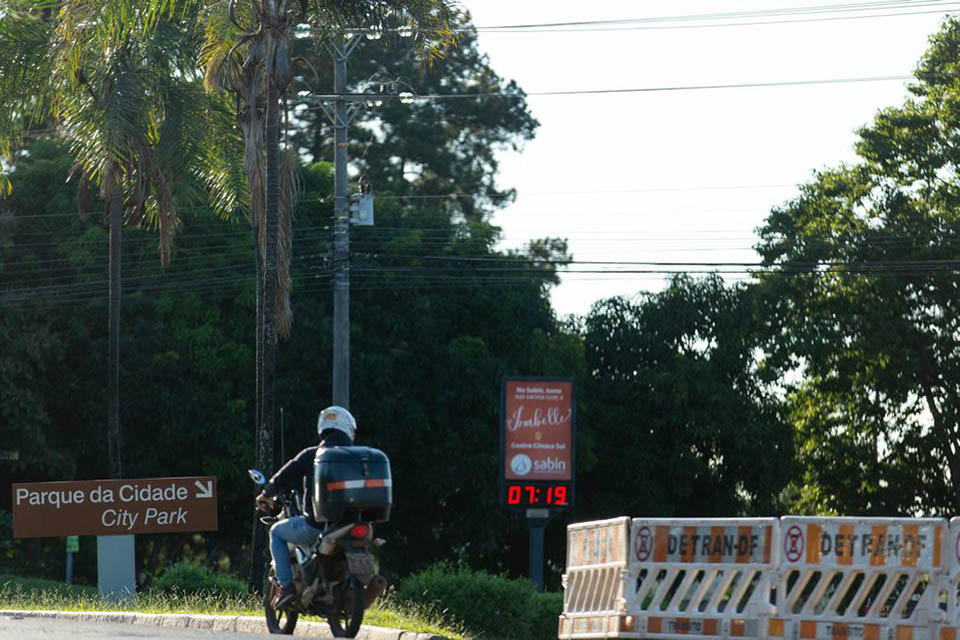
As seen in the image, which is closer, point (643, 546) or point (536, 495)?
point (643, 546)

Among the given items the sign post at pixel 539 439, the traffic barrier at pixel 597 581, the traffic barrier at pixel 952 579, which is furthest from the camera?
the sign post at pixel 539 439

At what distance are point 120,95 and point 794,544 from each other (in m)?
13.2

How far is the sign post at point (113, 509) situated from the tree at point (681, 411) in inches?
983

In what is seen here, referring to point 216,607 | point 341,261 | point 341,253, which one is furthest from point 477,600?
point 341,253

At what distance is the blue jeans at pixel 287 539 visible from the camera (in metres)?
13.2

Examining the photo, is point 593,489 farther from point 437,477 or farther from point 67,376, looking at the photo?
point 67,376

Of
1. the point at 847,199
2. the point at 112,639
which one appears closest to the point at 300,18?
the point at 112,639

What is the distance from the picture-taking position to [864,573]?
15117 millimetres

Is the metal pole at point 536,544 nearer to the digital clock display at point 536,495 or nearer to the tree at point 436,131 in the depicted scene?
the digital clock display at point 536,495

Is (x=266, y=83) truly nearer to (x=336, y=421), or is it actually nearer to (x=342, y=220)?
(x=342, y=220)

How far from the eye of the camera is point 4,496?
40875 millimetres

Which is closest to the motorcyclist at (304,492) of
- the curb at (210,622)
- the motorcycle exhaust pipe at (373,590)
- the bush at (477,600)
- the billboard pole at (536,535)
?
the motorcycle exhaust pipe at (373,590)

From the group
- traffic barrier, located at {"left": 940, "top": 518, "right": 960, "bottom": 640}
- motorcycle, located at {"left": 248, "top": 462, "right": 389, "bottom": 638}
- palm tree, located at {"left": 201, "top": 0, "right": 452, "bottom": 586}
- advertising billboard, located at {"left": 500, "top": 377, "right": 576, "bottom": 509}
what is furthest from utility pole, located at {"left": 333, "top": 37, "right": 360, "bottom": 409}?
traffic barrier, located at {"left": 940, "top": 518, "right": 960, "bottom": 640}

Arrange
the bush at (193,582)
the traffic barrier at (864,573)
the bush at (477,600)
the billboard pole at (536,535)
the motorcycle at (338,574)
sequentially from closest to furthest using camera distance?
the motorcycle at (338,574) < the traffic barrier at (864,573) < the bush at (477,600) < the bush at (193,582) < the billboard pole at (536,535)
